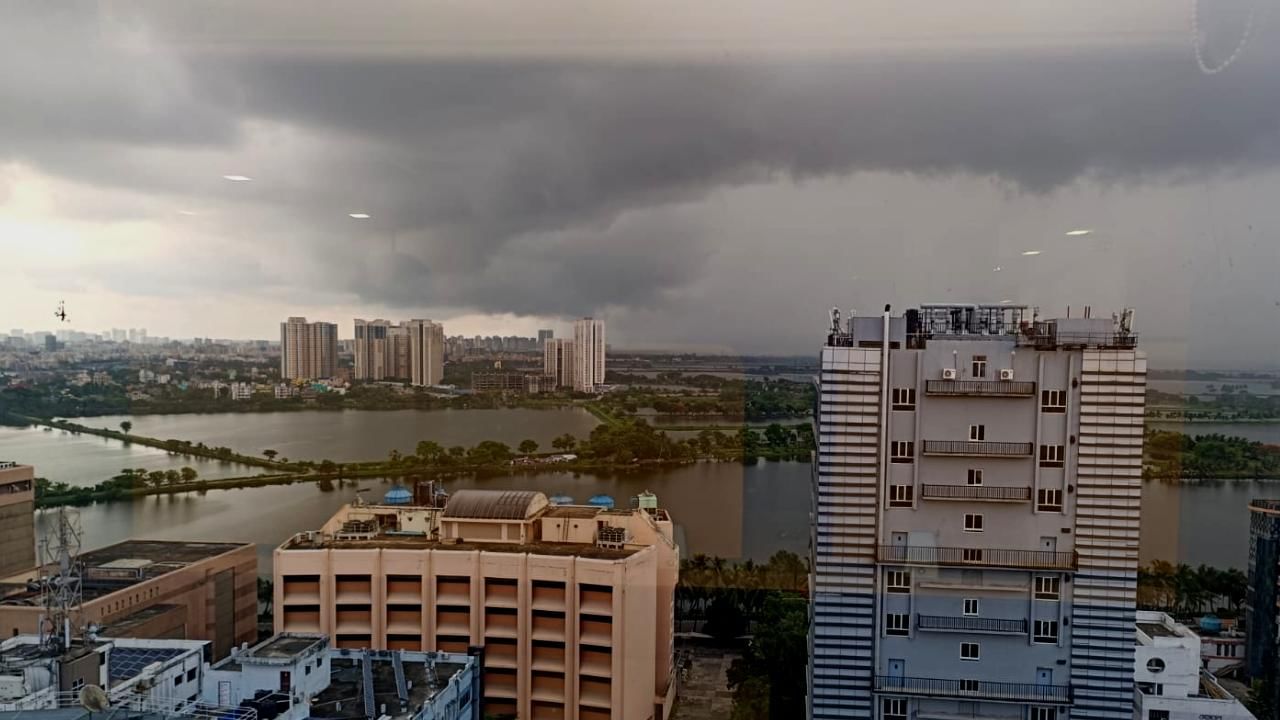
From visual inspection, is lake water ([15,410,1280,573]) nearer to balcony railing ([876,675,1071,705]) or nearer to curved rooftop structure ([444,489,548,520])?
curved rooftop structure ([444,489,548,520])

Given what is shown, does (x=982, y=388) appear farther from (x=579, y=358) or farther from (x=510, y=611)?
(x=510, y=611)

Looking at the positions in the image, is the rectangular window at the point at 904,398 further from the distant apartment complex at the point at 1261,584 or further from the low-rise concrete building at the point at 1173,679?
the distant apartment complex at the point at 1261,584

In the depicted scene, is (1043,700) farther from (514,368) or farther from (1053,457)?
(514,368)

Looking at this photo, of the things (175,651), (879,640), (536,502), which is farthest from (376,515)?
(879,640)

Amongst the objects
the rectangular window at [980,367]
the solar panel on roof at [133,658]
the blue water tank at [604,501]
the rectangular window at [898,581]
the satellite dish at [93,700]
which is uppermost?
the rectangular window at [980,367]

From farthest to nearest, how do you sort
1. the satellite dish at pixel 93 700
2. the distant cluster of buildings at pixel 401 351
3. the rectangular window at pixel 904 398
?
1. the distant cluster of buildings at pixel 401 351
2. the rectangular window at pixel 904 398
3. the satellite dish at pixel 93 700

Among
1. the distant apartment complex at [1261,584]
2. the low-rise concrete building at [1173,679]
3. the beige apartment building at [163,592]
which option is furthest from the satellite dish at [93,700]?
the distant apartment complex at [1261,584]

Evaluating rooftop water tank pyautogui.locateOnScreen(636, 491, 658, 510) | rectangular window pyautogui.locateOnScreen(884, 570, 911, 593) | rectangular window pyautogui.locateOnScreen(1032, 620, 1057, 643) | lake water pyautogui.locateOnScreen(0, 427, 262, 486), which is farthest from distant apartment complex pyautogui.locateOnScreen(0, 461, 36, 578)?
rectangular window pyautogui.locateOnScreen(1032, 620, 1057, 643)
